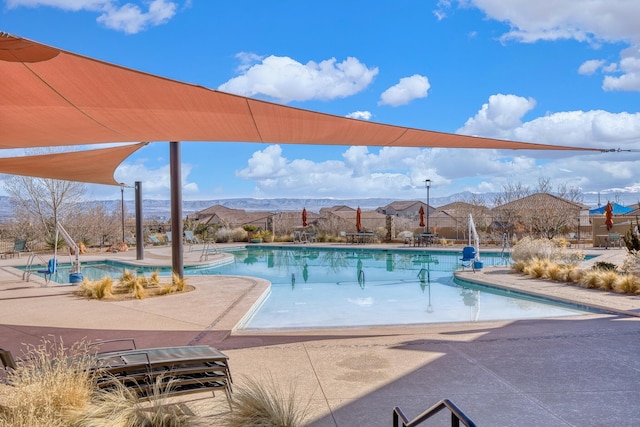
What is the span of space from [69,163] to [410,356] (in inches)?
271

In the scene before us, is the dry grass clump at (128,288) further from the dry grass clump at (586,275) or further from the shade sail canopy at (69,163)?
the dry grass clump at (586,275)

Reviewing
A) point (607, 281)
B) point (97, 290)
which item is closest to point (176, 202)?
point (97, 290)

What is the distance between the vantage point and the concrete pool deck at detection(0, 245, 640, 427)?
3.54 meters

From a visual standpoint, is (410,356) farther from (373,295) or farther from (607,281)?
(607,281)

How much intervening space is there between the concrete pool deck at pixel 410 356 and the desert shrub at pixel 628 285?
1.91 feet

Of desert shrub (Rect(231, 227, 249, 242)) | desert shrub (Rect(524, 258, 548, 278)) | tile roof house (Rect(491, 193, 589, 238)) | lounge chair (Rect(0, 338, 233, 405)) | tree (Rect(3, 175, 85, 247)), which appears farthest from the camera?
desert shrub (Rect(231, 227, 249, 242))

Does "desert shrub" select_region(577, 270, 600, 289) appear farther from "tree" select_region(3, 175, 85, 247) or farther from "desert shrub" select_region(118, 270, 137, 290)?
"tree" select_region(3, 175, 85, 247)

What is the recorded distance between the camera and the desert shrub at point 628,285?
8.56 metres

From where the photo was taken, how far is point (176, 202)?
9.88 metres

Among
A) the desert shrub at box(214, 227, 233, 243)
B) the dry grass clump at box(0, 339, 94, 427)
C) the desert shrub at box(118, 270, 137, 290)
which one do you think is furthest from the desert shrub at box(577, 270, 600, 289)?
the desert shrub at box(214, 227, 233, 243)

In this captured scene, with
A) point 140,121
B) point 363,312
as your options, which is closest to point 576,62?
point 363,312

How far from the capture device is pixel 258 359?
15.9 ft

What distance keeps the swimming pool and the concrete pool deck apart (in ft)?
2.79

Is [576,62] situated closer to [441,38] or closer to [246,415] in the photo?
[441,38]
